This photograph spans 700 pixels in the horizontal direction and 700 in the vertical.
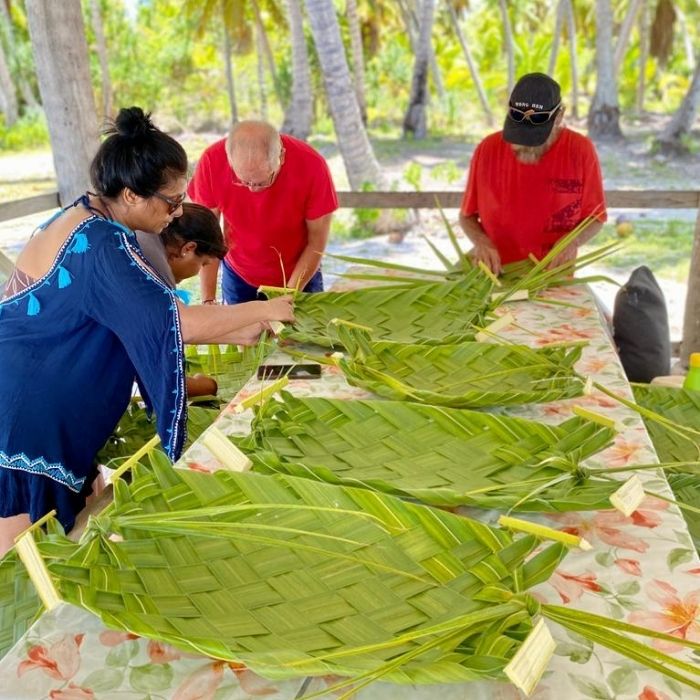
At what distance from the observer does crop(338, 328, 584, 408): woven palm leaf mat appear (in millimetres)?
1521

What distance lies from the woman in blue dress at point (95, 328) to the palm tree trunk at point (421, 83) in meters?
10.3

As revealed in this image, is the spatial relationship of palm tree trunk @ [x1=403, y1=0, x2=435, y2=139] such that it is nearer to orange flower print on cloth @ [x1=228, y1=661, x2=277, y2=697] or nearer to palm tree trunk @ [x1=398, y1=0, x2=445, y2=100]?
palm tree trunk @ [x1=398, y1=0, x2=445, y2=100]

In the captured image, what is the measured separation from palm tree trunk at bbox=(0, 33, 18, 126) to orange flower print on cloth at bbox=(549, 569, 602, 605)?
Answer: 15.5 metres

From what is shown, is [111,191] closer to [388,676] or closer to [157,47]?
[388,676]

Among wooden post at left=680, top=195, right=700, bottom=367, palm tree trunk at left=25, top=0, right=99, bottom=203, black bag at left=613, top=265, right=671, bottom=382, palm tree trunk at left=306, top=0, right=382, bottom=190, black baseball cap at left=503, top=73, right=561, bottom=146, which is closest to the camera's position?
black baseball cap at left=503, top=73, right=561, bottom=146

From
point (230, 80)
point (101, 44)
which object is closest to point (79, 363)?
point (101, 44)

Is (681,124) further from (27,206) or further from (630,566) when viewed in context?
(630,566)

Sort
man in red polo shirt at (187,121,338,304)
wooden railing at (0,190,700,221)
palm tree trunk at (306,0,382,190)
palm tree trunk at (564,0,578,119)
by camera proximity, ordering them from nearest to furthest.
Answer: man in red polo shirt at (187,121,338,304) < wooden railing at (0,190,700,221) < palm tree trunk at (306,0,382,190) < palm tree trunk at (564,0,578,119)

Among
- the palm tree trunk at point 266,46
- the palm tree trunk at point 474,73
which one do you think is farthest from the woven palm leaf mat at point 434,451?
the palm tree trunk at point 266,46

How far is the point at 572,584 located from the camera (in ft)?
3.27

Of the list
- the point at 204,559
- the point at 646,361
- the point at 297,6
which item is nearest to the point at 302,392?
the point at 204,559

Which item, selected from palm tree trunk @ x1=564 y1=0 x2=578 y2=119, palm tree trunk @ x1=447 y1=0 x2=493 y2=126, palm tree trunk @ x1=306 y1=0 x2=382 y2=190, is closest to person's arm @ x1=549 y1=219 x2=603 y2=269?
palm tree trunk @ x1=306 y1=0 x2=382 y2=190

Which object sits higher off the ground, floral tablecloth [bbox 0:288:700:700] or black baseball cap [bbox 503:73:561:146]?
black baseball cap [bbox 503:73:561:146]

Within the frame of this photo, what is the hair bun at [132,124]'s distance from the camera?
1.66 m
